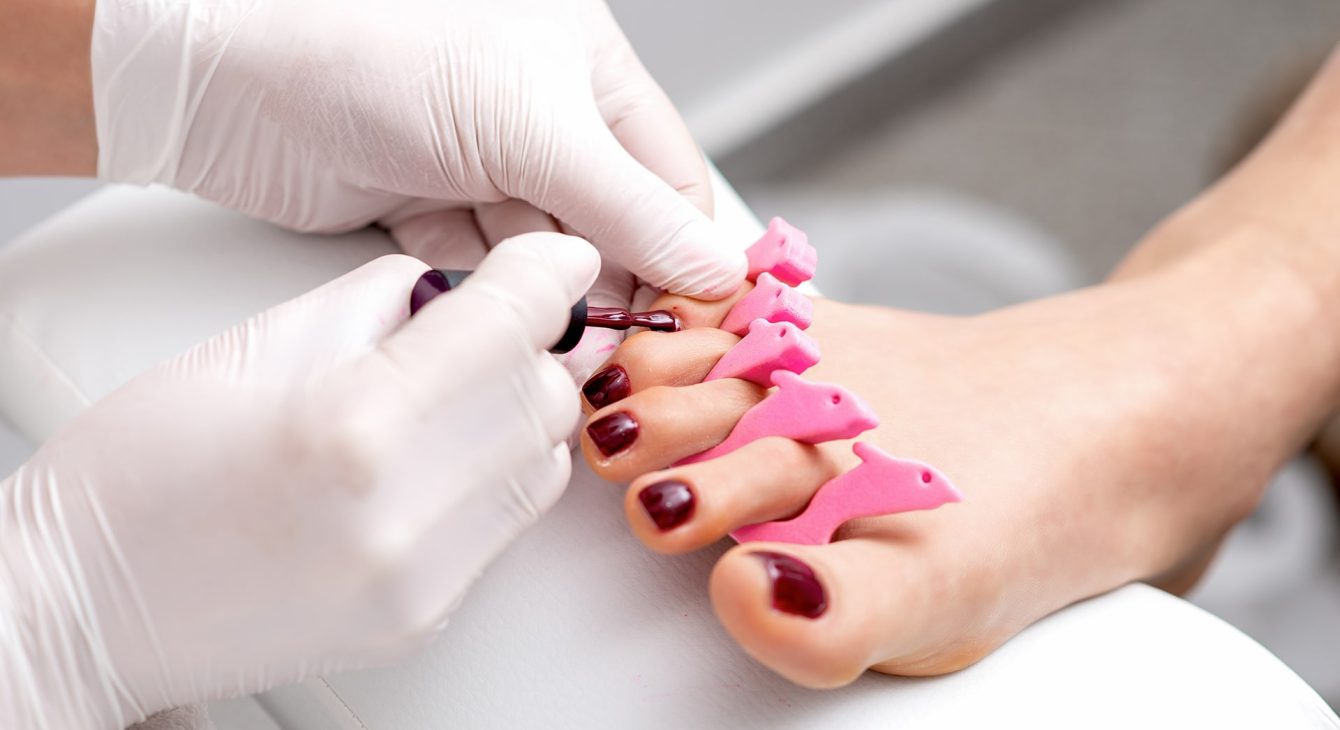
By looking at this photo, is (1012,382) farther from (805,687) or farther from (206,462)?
(206,462)

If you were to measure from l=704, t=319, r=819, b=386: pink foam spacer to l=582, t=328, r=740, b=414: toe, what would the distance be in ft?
0.04

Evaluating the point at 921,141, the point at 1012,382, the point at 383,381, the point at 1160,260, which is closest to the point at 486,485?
the point at 383,381

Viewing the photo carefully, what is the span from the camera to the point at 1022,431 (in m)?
0.89

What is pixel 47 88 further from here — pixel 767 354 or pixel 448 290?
pixel 767 354

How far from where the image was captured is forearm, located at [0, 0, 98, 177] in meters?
0.85

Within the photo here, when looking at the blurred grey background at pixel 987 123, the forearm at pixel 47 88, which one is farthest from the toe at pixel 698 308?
the blurred grey background at pixel 987 123

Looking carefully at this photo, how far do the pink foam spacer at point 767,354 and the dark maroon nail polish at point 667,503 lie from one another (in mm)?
144

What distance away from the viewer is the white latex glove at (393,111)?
2.69 ft

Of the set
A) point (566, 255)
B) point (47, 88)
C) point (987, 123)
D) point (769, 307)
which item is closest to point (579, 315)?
point (566, 255)

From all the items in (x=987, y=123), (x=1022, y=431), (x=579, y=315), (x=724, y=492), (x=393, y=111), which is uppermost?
(x=393, y=111)

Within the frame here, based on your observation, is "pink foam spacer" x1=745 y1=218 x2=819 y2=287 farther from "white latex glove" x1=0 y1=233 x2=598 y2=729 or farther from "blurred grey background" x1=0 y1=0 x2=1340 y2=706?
"blurred grey background" x1=0 y1=0 x2=1340 y2=706

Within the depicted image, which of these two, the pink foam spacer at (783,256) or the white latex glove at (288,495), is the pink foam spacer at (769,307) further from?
the white latex glove at (288,495)

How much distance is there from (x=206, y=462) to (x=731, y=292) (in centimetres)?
40

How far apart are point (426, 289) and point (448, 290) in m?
0.01
